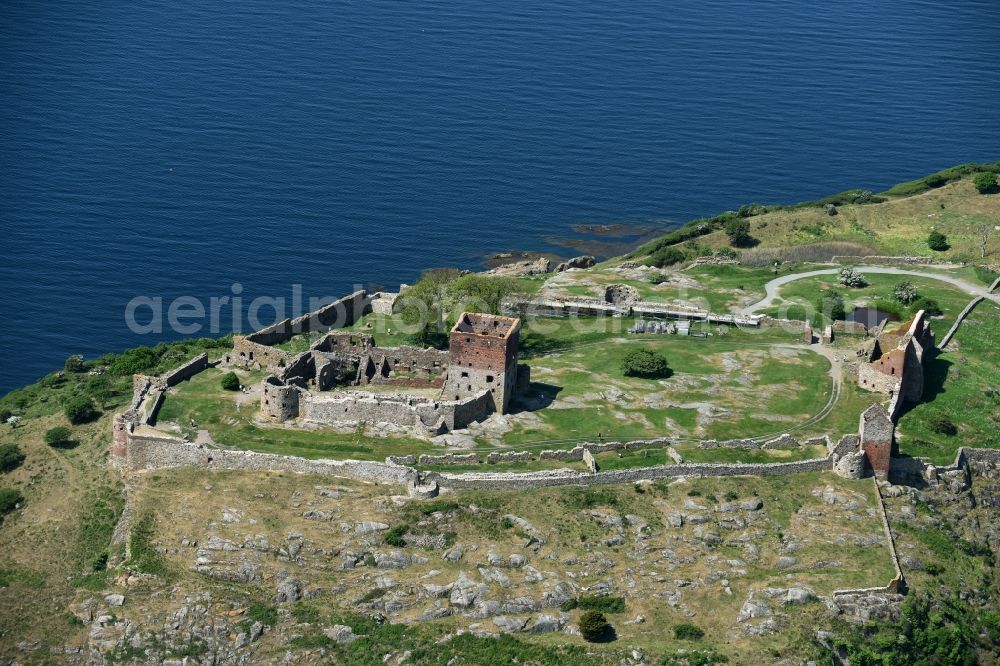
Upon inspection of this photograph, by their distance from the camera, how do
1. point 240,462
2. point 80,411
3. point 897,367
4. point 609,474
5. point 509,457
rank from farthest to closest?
point 897,367, point 80,411, point 509,457, point 240,462, point 609,474

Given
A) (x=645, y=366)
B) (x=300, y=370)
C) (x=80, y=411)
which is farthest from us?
(x=645, y=366)

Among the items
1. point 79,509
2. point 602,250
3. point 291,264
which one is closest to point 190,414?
point 79,509

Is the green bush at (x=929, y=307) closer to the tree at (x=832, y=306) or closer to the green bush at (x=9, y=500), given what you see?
the tree at (x=832, y=306)

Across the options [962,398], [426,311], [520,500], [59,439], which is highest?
[426,311]

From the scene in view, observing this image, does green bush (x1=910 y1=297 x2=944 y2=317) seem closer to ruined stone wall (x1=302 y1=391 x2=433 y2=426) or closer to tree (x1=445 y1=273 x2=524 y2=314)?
tree (x1=445 y1=273 x2=524 y2=314)

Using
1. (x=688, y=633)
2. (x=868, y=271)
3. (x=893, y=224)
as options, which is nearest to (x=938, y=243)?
(x=893, y=224)

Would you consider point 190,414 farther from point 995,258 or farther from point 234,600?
point 995,258

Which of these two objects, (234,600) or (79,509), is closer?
(234,600)

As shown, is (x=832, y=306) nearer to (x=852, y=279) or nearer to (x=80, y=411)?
(x=852, y=279)
